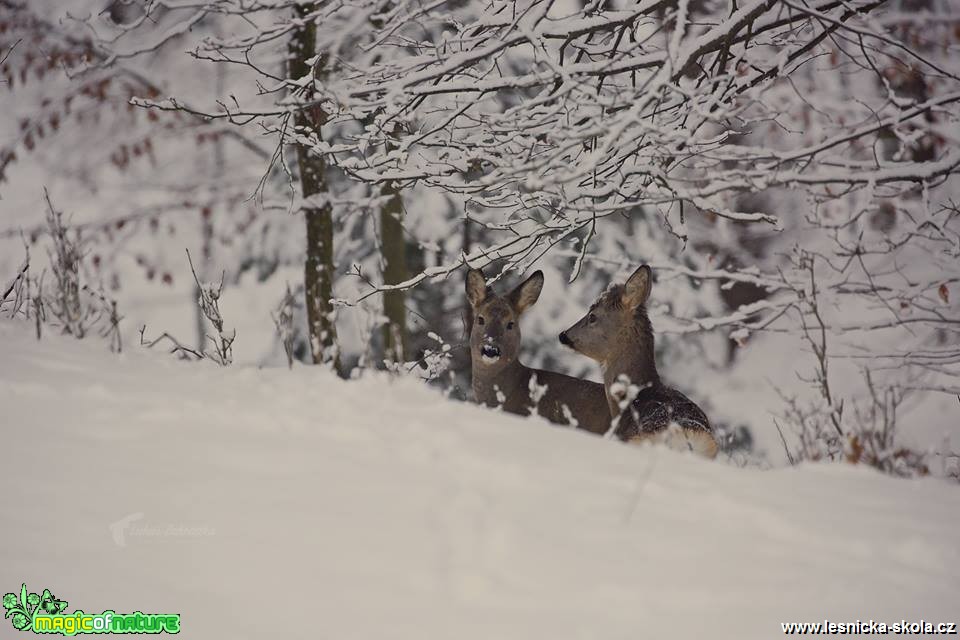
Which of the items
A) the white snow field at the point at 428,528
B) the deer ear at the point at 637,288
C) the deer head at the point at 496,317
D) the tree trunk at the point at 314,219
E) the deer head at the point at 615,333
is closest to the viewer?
the white snow field at the point at 428,528

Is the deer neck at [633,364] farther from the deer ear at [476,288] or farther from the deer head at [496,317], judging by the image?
the deer ear at [476,288]

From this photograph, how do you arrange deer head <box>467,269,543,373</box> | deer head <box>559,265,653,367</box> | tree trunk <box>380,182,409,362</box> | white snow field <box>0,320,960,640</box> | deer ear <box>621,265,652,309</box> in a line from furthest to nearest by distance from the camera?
1. tree trunk <box>380,182,409,362</box>
2. deer head <box>467,269,543,373</box>
3. deer head <box>559,265,653,367</box>
4. deer ear <box>621,265,652,309</box>
5. white snow field <box>0,320,960,640</box>

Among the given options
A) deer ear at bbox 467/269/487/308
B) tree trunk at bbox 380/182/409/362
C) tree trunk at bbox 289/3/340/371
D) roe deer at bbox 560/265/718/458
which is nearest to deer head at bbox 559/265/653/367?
roe deer at bbox 560/265/718/458

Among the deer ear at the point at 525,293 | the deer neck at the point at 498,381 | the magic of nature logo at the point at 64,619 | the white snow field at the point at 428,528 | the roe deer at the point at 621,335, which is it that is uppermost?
the deer ear at the point at 525,293

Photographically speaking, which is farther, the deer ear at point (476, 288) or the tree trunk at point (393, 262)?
the tree trunk at point (393, 262)

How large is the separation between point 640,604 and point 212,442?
6.01 feet

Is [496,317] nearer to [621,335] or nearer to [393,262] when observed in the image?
[621,335]

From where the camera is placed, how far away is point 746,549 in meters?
3.14

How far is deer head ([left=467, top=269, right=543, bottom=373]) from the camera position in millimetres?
7453

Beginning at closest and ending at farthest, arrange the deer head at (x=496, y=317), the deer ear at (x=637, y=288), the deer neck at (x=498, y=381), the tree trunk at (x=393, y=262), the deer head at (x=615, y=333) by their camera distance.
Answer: the deer ear at (x=637, y=288) < the deer head at (x=615, y=333) < the deer head at (x=496, y=317) < the deer neck at (x=498, y=381) < the tree trunk at (x=393, y=262)

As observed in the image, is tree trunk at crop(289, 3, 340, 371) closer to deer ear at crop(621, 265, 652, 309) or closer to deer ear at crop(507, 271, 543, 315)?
deer ear at crop(507, 271, 543, 315)

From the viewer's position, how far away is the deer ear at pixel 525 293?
7586 millimetres

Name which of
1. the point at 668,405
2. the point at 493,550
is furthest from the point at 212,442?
the point at 668,405

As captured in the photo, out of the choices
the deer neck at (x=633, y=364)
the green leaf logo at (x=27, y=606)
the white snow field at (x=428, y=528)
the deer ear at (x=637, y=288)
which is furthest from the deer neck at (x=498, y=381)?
the green leaf logo at (x=27, y=606)
